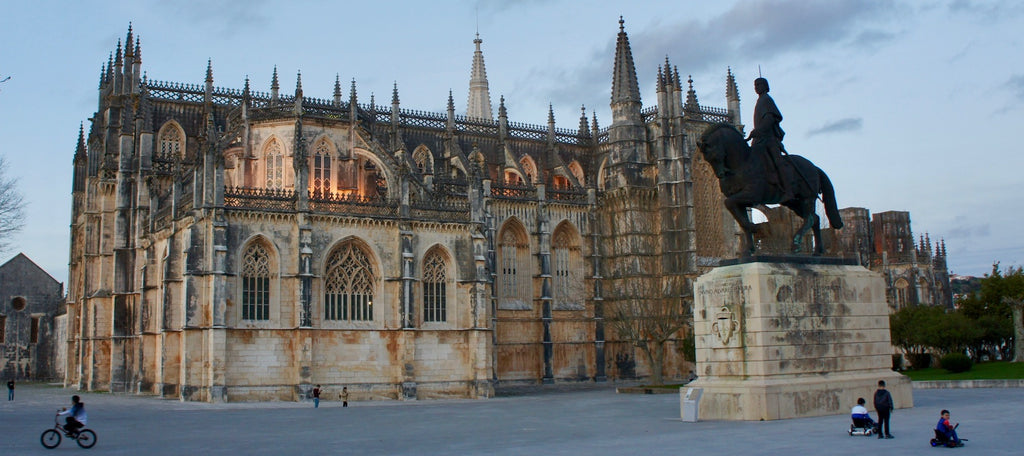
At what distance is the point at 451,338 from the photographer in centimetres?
4138

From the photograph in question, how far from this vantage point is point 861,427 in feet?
59.3

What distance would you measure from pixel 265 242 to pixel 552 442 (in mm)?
22503

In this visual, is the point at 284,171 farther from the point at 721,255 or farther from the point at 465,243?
the point at 721,255

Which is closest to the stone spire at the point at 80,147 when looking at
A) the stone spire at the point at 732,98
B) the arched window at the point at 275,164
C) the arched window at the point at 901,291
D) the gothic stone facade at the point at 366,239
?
the gothic stone facade at the point at 366,239

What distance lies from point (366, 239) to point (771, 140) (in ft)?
69.9

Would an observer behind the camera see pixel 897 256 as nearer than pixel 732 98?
No

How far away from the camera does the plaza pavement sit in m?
16.9

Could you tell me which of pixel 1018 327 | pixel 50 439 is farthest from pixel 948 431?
pixel 1018 327

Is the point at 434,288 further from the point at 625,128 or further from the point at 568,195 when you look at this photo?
the point at 625,128

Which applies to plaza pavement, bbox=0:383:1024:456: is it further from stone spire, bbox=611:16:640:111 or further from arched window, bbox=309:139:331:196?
stone spire, bbox=611:16:640:111

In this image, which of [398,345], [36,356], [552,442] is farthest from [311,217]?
[36,356]

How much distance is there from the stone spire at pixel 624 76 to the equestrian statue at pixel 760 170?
119ft

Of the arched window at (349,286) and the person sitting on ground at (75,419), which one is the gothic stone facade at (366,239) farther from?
the person sitting on ground at (75,419)

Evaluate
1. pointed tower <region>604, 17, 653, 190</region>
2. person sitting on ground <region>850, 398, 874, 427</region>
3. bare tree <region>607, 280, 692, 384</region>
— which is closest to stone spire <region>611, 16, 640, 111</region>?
pointed tower <region>604, 17, 653, 190</region>
